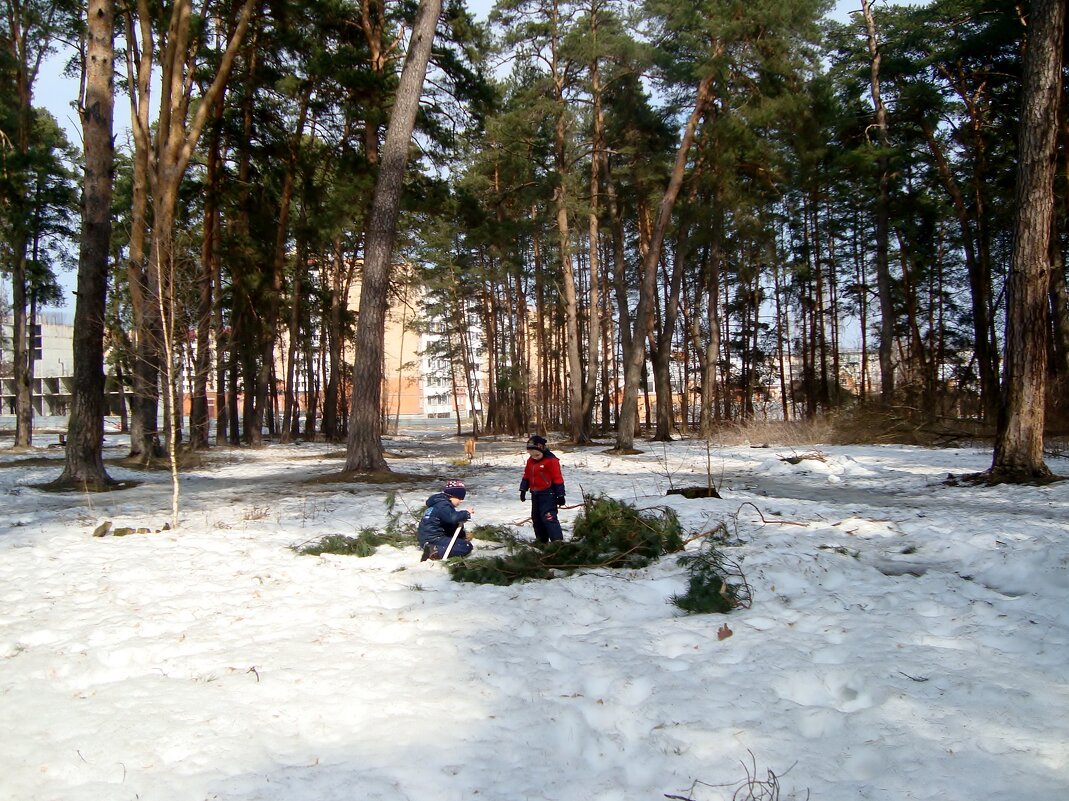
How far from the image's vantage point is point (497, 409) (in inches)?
1598

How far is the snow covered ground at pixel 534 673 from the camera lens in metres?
2.95

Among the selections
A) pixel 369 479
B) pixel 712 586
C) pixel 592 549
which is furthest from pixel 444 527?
pixel 369 479

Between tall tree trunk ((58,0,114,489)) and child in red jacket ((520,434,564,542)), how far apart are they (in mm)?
8456

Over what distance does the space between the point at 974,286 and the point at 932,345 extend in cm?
734

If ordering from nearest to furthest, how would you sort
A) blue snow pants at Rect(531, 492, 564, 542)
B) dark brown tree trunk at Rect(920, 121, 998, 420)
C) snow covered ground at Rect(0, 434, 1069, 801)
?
snow covered ground at Rect(0, 434, 1069, 801)
blue snow pants at Rect(531, 492, 564, 542)
dark brown tree trunk at Rect(920, 121, 998, 420)

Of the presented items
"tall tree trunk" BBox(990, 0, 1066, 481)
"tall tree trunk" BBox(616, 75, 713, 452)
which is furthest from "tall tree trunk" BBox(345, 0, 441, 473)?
"tall tree trunk" BBox(990, 0, 1066, 481)

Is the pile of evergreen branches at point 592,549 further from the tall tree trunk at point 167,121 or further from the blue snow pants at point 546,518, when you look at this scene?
the tall tree trunk at point 167,121

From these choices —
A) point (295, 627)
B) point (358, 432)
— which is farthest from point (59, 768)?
point (358, 432)

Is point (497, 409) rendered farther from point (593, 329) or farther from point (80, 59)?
point (80, 59)

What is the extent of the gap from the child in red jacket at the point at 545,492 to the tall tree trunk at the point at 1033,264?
7510 millimetres

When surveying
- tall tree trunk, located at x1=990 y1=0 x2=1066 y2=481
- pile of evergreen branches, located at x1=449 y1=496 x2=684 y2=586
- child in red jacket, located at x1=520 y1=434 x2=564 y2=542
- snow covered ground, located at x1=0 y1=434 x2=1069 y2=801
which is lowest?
snow covered ground, located at x1=0 y1=434 x2=1069 y2=801

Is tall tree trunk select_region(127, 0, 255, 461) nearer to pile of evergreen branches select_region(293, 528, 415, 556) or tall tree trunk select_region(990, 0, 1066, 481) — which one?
pile of evergreen branches select_region(293, 528, 415, 556)

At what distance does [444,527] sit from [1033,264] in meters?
9.63

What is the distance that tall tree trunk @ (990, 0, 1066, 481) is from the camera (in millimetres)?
10453
